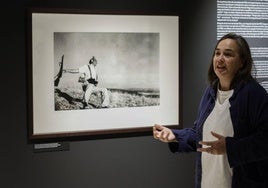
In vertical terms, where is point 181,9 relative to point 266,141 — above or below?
above

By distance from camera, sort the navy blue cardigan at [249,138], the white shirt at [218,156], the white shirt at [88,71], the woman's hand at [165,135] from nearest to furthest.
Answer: the navy blue cardigan at [249,138] → the white shirt at [218,156] → the woman's hand at [165,135] → the white shirt at [88,71]

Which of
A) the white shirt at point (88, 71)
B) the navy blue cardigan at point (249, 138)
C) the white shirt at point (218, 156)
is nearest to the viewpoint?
the navy blue cardigan at point (249, 138)

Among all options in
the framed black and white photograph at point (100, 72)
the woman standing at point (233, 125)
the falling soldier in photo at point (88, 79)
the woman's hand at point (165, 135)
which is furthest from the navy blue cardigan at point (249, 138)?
the falling soldier in photo at point (88, 79)

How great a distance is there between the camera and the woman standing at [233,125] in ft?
6.86

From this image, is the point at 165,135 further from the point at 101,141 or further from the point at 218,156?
the point at 101,141

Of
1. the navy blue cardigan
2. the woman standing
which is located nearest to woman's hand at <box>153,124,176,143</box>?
the woman standing

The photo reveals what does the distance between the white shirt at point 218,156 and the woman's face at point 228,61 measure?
0.10 metres

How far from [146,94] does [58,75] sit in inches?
24.5

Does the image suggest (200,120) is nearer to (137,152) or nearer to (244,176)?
(244,176)

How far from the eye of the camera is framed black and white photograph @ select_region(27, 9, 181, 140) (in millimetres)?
2734

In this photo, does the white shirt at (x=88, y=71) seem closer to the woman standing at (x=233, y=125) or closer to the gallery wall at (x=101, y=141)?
the gallery wall at (x=101, y=141)

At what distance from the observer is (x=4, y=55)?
2689 mm

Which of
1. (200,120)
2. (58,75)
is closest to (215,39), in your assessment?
(200,120)

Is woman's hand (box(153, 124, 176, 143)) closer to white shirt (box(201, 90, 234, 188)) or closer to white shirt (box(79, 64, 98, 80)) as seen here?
white shirt (box(201, 90, 234, 188))
